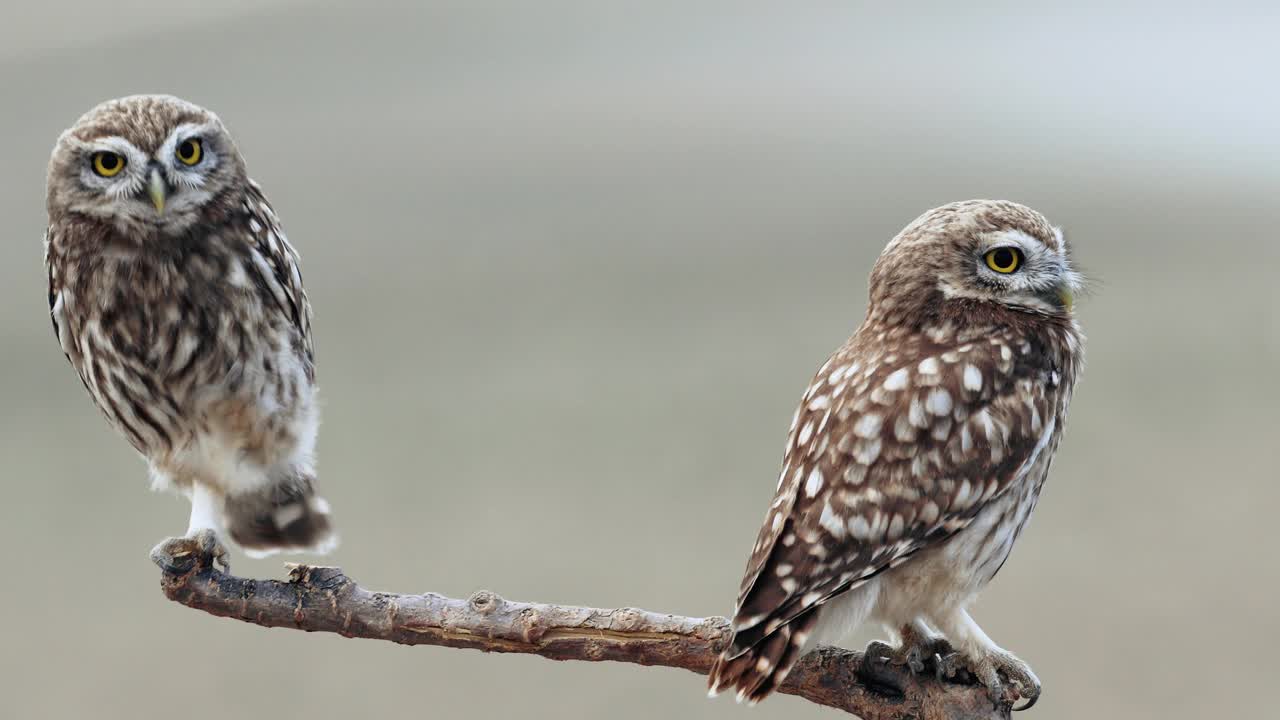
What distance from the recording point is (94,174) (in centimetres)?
203

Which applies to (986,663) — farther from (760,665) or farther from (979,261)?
(979,261)

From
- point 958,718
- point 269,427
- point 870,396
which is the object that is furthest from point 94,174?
point 958,718

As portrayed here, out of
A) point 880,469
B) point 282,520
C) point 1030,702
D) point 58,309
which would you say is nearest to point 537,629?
point 880,469

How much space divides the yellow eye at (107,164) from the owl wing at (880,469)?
1.10 meters

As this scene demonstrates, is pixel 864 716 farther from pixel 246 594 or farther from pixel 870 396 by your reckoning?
pixel 246 594

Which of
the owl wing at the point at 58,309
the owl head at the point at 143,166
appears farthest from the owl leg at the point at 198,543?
the owl head at the point at 143,166

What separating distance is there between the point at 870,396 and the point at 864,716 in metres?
0.51

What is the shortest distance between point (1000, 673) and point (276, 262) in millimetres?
1378

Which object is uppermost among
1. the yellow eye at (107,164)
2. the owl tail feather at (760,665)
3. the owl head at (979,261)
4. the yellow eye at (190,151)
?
the yellow eye at (190,151)

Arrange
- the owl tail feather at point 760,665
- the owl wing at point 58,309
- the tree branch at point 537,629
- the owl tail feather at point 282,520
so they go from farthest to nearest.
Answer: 1. the owl tail feather at point 282,520
2. the owl wing at point 58,309
3. the tree branch at point 537,629
4. the owl tail feather at point 760,665

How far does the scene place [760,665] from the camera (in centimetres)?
197

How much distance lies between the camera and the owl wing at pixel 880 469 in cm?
197

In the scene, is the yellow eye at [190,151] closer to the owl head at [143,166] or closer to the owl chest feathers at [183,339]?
the owl head at [143,166]

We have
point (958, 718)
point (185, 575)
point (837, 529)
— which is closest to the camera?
point (837, 529)
